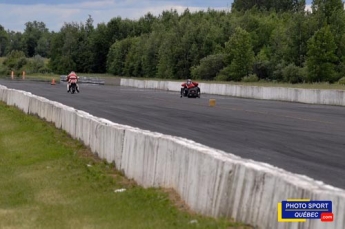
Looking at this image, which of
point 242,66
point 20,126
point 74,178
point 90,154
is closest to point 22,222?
point 74,178

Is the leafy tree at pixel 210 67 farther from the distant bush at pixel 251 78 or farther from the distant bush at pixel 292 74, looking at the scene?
the distant bush at pixel 292 74

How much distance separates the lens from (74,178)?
16.0 meters

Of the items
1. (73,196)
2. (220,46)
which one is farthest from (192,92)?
(220,46)

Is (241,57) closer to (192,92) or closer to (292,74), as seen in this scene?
(292,74)

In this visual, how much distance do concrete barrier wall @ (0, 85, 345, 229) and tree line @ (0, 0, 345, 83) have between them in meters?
56.6

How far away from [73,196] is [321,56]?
5820 cm

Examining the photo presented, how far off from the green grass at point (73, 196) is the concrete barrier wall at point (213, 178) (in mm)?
224

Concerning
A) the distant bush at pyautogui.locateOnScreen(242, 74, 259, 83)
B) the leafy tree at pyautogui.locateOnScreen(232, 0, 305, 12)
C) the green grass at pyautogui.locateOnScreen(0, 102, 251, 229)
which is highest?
the leafy tree at pyautogui.locateOnScreen(232, 0, 305, 12)

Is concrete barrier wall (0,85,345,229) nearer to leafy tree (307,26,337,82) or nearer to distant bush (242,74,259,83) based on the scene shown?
leafy tree (307,26,337,82)

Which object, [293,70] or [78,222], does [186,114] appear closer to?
[78,222]

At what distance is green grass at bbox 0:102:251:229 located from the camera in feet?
35.2

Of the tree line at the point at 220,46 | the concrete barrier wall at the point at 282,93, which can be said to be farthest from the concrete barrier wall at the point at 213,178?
the tree line at the point at 220,46

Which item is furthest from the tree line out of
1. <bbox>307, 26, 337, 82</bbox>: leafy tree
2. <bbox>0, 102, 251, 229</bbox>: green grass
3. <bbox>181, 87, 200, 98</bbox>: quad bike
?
<bbox>0, 102, 251, 229</bbox>: green grass

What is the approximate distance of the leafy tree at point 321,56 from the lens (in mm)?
69500
